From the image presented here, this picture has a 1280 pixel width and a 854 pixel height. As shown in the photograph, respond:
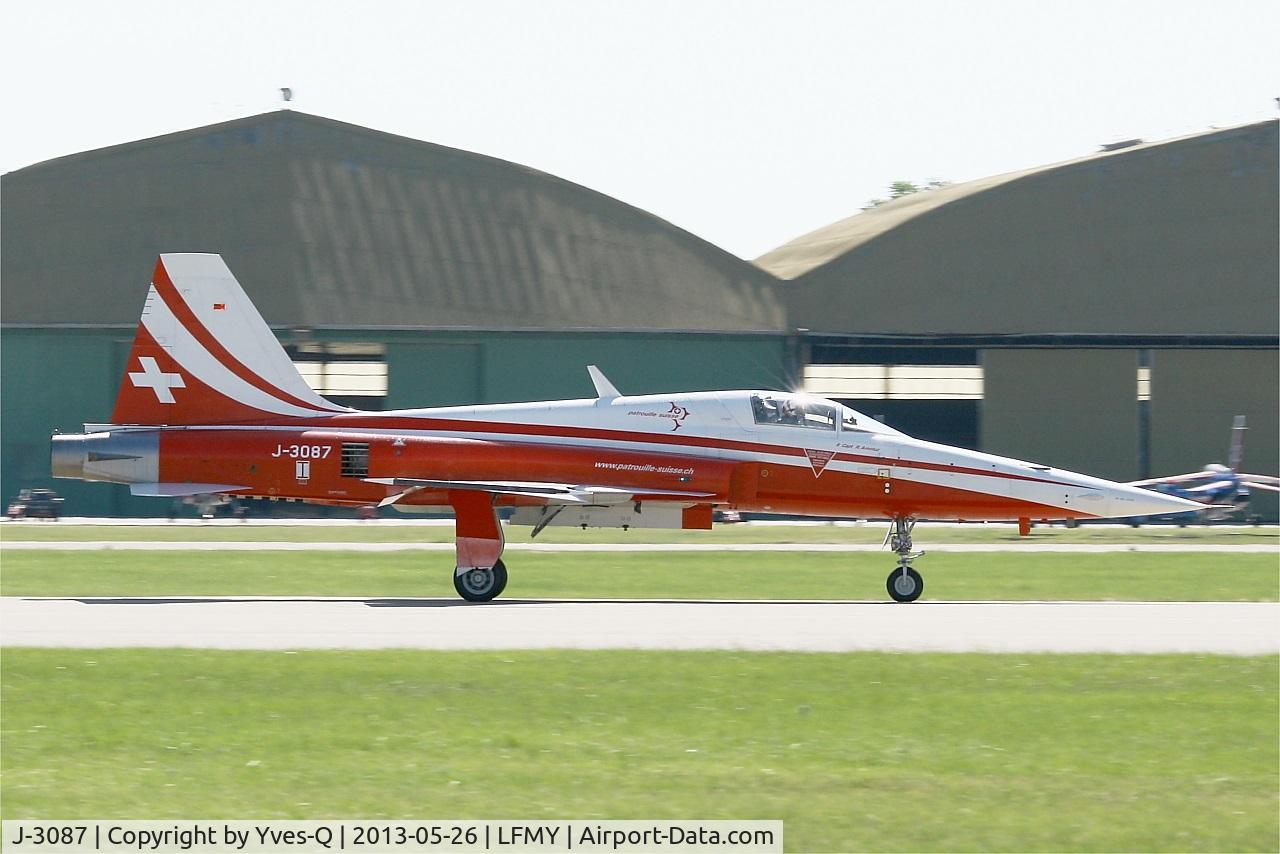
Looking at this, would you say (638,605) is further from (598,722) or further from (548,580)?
Answer: (598,722)

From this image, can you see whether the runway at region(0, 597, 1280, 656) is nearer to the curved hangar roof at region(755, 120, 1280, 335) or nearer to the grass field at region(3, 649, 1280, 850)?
the grass field at region(3, 649, 1280, 850)

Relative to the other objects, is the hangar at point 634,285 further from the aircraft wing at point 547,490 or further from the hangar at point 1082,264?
the aircraft wing at point 547,490

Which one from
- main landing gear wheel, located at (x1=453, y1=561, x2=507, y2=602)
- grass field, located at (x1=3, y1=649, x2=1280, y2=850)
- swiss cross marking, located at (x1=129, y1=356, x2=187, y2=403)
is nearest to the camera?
grass field, located at (x1=3, y1=649, x2=1280, y2=850)

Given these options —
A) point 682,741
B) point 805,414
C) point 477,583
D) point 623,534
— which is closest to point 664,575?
point 805,414

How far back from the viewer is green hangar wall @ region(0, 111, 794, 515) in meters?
45.6

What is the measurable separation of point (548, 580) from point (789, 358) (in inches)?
1022

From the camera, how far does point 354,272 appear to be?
45844 mm

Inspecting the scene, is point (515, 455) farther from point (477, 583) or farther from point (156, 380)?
point (156, 380)

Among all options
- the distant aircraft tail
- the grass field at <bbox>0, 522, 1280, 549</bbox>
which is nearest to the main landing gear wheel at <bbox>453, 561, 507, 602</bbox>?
the distant aircraft tail

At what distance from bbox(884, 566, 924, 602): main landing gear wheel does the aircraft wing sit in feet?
9.09

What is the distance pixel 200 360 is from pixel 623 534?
18.0 metres

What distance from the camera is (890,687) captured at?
1212 cm

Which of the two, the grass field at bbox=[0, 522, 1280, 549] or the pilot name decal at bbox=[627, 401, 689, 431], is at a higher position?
the pilot name decal at bbox=[627, 401, 689, 431]

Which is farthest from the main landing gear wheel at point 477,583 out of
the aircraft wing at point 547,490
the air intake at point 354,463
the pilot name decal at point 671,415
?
the pilot name decal at point 671,415
